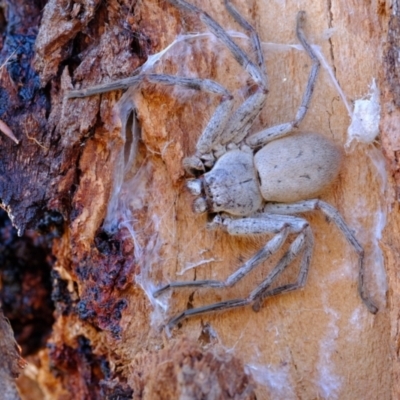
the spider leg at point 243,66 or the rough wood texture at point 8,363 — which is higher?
the spider leg at point 243,66

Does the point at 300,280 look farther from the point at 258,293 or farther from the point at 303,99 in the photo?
the point at 303,99

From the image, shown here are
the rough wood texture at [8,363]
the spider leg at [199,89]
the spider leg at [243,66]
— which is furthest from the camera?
the spider leg at [243,66]

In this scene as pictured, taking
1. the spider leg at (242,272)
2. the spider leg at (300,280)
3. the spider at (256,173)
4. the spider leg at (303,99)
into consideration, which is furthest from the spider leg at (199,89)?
the spider leg at (300,280)

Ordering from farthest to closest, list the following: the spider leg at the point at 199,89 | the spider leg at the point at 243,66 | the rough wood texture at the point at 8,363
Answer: the spider leg at the point at 243,66 < the spider leg at the point at 199,89 < the rough wood texture at the point at 8,363

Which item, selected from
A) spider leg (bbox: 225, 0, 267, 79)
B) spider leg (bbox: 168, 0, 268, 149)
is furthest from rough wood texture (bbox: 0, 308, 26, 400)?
Result: spider leg (bbox: 225, 0, 267, 79)

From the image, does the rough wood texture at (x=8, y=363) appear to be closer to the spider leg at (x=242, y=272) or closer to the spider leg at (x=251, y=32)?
the spider leg at (x=242, y=272)

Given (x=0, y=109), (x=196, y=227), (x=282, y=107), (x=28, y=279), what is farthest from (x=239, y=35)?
(x=28, y=279)
